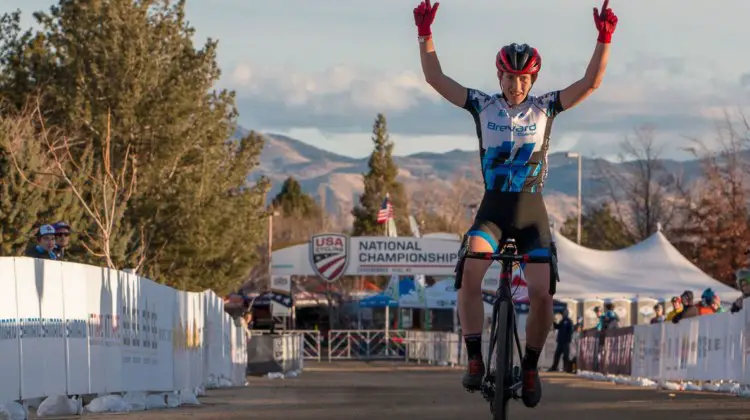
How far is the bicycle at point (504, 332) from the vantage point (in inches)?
393

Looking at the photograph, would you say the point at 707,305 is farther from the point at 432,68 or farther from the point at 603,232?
the point at 603,232

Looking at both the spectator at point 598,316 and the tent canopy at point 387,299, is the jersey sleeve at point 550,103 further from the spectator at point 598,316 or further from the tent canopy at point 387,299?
the tent canopy at point 387,299

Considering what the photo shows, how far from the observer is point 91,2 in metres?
47.8

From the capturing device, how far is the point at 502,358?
10.0 m

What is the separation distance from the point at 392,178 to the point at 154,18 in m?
84.0

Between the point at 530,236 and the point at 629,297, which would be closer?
the point at 530,236

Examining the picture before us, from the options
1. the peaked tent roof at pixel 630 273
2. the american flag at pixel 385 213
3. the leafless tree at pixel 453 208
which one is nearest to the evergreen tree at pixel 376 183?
the leafless tree at pixel 453 208

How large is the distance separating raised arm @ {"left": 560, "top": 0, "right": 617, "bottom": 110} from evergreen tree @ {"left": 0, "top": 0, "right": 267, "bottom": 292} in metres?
35.2

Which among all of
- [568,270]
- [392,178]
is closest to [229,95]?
[568,270]

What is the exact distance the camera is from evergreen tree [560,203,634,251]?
106 metres

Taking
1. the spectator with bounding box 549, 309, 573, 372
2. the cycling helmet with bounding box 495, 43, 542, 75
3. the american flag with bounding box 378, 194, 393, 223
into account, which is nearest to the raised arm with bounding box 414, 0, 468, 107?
the cycling helmet with bounding box 495, 43, 542, 75

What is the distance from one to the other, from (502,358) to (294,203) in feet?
518

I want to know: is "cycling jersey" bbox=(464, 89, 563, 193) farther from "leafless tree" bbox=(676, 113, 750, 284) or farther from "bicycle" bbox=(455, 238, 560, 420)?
"leafless tree" bbox=(676, 113, 750, 284)

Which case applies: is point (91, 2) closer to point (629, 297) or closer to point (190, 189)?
point (190, 189)
